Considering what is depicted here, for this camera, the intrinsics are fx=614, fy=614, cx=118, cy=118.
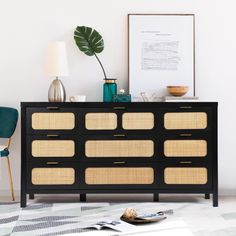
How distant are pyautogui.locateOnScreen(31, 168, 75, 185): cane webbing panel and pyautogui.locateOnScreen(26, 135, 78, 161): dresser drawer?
94 millimetres

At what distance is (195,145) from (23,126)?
1.48m

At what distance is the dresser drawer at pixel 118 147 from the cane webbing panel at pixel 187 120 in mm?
234

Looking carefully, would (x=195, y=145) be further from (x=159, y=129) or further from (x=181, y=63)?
(x=181, y=63)

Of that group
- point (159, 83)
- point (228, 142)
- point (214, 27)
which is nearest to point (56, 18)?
point (159, 83)

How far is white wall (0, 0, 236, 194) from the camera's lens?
5750 mm

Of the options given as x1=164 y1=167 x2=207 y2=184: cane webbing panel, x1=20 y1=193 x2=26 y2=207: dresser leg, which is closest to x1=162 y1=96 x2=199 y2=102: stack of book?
x1=164 y1=167 x2=207 y2=184: cane webbing panel

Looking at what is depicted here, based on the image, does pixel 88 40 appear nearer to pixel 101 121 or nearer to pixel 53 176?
pixel 101 121

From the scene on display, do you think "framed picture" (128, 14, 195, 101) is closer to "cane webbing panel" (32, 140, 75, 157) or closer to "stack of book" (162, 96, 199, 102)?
"stack of book" (162, 96, 199, 102)

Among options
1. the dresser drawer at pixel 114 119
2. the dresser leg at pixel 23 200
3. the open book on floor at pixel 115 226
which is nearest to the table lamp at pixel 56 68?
the dresser drawer at pixel 114 119

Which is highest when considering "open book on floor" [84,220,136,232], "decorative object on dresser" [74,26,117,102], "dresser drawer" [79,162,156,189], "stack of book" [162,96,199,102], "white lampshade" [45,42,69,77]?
"decorative object on dresser" [74,26,117,102]

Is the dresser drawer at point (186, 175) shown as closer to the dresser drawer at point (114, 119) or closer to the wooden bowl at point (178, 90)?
the dresser drawer at point (114, 119)

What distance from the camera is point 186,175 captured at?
5.30 meters

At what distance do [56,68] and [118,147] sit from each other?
34.9 inches

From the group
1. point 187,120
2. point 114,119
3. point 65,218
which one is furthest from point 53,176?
point 187,120
